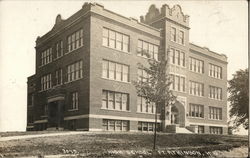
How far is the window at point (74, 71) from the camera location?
30.7m

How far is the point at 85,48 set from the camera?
29.5m

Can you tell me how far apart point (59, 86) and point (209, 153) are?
1916cm

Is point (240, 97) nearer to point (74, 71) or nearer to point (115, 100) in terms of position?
point (115, 100)

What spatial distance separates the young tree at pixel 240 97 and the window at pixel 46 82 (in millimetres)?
18478

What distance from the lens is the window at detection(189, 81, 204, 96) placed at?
39938mm

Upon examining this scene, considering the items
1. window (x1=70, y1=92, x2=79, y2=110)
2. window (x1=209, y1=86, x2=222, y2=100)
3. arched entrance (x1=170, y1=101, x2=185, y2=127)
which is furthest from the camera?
window (x1=209, y1=86, x2=222, y2=100)

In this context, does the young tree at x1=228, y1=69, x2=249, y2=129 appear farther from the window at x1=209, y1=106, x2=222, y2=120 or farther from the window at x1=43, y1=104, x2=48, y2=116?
the window at x1=43, y1=104, x2=48, y2=116

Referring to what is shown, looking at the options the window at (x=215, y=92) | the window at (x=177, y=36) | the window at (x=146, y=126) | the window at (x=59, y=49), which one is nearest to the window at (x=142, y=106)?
the window at (x=146, y=126)

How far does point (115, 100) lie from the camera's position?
100 ft

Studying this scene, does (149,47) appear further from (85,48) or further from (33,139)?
(33,139)

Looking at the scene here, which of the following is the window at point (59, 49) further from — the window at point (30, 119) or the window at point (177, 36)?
the window at point (177, 36)

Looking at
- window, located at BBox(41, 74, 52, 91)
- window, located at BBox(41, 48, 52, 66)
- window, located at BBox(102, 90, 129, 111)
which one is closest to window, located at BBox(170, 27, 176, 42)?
window, located at BBox(102, 90, 129, 111)

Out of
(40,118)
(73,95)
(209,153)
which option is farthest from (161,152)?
(40,118)

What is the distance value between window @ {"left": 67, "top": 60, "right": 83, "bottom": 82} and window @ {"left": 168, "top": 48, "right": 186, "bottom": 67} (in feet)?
33.9
